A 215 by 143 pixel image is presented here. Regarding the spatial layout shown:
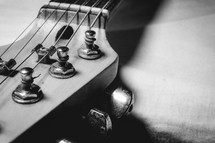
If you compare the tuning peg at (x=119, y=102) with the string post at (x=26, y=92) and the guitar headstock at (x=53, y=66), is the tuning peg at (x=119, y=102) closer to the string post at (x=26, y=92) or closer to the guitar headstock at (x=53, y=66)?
the guitar headstock at (x=53, y=66)

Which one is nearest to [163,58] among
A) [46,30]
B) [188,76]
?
[188,76]

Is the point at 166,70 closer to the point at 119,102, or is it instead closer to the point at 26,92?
the point at 119,102

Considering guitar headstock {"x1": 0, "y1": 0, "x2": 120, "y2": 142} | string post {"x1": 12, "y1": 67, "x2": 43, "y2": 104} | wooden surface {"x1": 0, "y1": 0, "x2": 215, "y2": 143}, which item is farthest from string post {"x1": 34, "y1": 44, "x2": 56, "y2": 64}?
wooden surface {"x1": 0, "y1": 0, "x2": 215, "y2": 143}

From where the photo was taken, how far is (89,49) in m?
0.71

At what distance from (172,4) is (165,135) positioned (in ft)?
2.77

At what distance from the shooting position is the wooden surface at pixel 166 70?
73cm

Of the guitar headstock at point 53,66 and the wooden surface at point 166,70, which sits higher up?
the guitar headstock at point 53,66

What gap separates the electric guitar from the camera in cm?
51

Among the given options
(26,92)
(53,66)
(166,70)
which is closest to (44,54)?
(53,66)

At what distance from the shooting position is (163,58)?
912mm

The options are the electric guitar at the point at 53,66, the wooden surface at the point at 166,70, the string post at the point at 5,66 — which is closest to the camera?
the electric guitar at the point at 53,66

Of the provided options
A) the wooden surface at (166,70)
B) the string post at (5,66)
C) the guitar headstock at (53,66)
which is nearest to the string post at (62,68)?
the guitar headstock at (53,66)

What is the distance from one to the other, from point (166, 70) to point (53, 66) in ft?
1.27

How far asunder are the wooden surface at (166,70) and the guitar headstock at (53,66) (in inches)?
5.5
